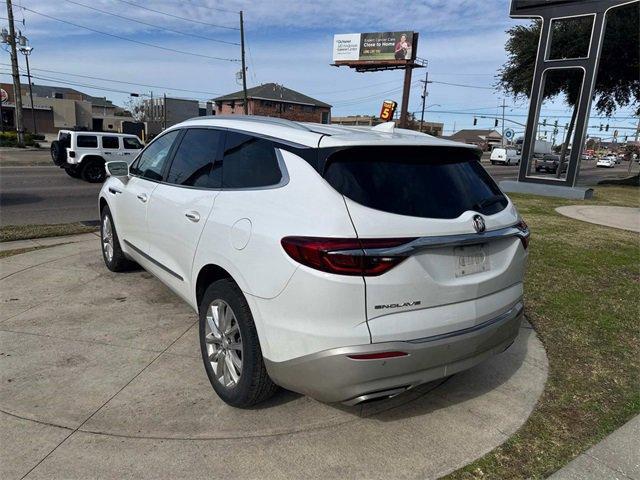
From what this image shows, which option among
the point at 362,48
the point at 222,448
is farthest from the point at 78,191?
the point at 362,48

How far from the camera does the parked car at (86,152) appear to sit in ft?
52.2

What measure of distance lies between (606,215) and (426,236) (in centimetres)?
1147

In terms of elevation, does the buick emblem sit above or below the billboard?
below

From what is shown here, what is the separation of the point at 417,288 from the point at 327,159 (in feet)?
2.60

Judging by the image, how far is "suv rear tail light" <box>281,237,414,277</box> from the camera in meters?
2.28

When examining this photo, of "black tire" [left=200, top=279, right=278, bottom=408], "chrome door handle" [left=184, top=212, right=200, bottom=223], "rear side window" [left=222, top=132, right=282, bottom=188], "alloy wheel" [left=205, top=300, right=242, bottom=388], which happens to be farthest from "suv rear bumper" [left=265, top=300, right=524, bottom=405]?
"chrome door handle" [left=184, top=212, right=200, bottom=223]

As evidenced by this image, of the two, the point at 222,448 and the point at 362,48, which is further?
the point at 362,48

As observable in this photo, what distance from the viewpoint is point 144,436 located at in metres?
2.66

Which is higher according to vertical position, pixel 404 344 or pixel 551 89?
pixel 551 89

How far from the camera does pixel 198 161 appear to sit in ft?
11.7

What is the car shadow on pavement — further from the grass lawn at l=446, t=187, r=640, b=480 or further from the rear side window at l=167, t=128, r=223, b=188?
the grass lawn at l=446, t=187, r=640, b=480

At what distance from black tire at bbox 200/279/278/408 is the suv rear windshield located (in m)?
0.87

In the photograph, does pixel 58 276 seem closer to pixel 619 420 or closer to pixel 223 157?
pixel 223 157

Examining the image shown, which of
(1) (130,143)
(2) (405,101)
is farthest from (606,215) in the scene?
(2) (405,101)
